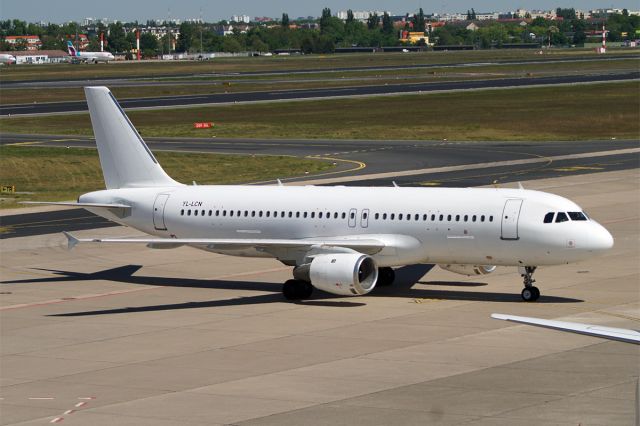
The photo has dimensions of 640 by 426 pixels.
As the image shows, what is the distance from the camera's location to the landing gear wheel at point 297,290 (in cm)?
4650

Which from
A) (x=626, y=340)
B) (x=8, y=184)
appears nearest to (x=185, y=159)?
(x=8, y=184)

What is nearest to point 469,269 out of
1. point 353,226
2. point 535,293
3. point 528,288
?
point 528,288

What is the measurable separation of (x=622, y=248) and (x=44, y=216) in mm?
32707

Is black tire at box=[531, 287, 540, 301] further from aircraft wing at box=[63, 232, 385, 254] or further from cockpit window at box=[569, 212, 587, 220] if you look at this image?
Answer: aircraft wing at box=[63, 232, 385, 254]

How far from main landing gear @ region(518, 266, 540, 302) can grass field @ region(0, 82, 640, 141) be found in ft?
237

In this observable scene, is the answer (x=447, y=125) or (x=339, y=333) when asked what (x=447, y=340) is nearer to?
(x=339, y=333)

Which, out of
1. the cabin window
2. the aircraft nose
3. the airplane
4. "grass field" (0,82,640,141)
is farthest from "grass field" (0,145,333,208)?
the aircraft nose

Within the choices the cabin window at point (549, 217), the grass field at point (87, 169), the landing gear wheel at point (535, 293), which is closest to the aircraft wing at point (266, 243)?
the landing gear wheel at point (535, 293)

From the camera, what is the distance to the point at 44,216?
234ft

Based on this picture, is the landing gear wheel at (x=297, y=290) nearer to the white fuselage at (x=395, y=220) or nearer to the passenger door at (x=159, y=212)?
the white fuselage at (x=395, y=220)

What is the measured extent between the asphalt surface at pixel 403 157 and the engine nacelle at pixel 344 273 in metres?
24.6

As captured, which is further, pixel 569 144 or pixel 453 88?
pixel 453 88

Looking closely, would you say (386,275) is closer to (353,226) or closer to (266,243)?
(353,226)

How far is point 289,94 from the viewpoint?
17600cm
